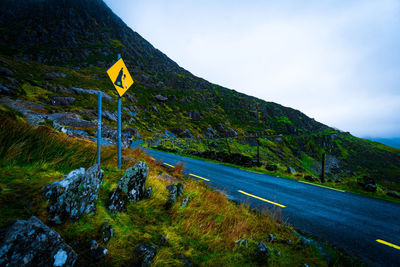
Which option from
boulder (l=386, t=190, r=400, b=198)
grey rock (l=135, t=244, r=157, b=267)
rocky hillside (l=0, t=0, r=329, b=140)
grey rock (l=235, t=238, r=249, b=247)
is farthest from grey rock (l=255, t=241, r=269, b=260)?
rocky hillside (l=0, t=0, r=329, b=140)

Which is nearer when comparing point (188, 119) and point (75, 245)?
point (75, 245)

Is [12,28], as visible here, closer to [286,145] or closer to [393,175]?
[286,145]

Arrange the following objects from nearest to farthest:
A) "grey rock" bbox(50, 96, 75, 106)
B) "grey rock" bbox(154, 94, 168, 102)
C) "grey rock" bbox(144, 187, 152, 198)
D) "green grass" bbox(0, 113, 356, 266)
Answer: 1. "green grass" bbox(0, 113, 356, 266)
2. "grey rock" bbox(144, 187, 152, 198)
3. "grey rock" bbox(50, 96, 75, 106)
4. "grey rock" bbox(154, 94, 168, 102)

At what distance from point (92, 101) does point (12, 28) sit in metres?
146

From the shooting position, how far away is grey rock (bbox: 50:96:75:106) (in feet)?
109

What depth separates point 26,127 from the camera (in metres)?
3.38

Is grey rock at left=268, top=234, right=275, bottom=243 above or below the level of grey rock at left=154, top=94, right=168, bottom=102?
below

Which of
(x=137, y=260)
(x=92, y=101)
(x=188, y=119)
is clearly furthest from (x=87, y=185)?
(x=188, y=119)

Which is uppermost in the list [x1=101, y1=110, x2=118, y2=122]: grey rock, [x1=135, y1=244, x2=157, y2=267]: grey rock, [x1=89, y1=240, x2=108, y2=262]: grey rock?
[x1=101, y1=110, x2=118, y2=122]: grey rock

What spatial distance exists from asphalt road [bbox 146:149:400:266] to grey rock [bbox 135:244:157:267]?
11.6 feet

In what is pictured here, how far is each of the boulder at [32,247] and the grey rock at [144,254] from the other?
67cm

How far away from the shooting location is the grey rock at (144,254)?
1906mm

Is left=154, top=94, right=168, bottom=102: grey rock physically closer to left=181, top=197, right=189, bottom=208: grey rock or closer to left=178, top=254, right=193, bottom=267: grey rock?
left=181, top=197, right=189, bottom=208: grey rock

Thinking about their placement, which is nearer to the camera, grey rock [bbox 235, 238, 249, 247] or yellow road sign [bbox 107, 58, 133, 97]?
grey rock [bbox 235, 238, 249, 247]
